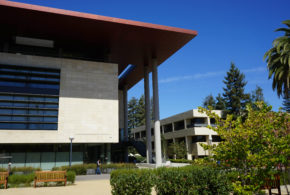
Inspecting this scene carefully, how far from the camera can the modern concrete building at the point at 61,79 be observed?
25469 millimetres

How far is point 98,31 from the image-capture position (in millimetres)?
27625

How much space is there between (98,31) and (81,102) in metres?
8.20

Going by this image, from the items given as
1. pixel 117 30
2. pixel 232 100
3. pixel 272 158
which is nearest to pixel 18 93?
pixel 117 30

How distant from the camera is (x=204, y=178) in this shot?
909 cm

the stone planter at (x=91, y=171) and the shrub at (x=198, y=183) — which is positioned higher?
the shrub at (x=198, y=183)

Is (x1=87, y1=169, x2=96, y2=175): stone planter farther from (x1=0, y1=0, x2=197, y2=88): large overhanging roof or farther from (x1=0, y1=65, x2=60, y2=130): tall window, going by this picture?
(x1=0, y1=0, x2=197, y2=88): large overhanging roof

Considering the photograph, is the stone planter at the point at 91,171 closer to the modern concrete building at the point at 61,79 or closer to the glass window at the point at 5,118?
the modern concrete building at the point at 61,79

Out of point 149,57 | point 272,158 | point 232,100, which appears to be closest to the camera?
point 272,158

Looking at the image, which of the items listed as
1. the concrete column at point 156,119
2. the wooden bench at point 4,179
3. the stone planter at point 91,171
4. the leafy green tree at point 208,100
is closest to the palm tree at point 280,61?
the concrete column at point 156,119

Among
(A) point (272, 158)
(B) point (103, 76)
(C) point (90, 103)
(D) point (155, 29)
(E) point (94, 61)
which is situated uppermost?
(D) point (155, 29)

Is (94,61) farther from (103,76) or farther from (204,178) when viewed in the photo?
(204,178)

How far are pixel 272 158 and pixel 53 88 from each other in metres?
24.7

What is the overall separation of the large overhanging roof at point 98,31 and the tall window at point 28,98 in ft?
14.8

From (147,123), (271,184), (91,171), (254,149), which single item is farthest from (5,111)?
(254,149)
